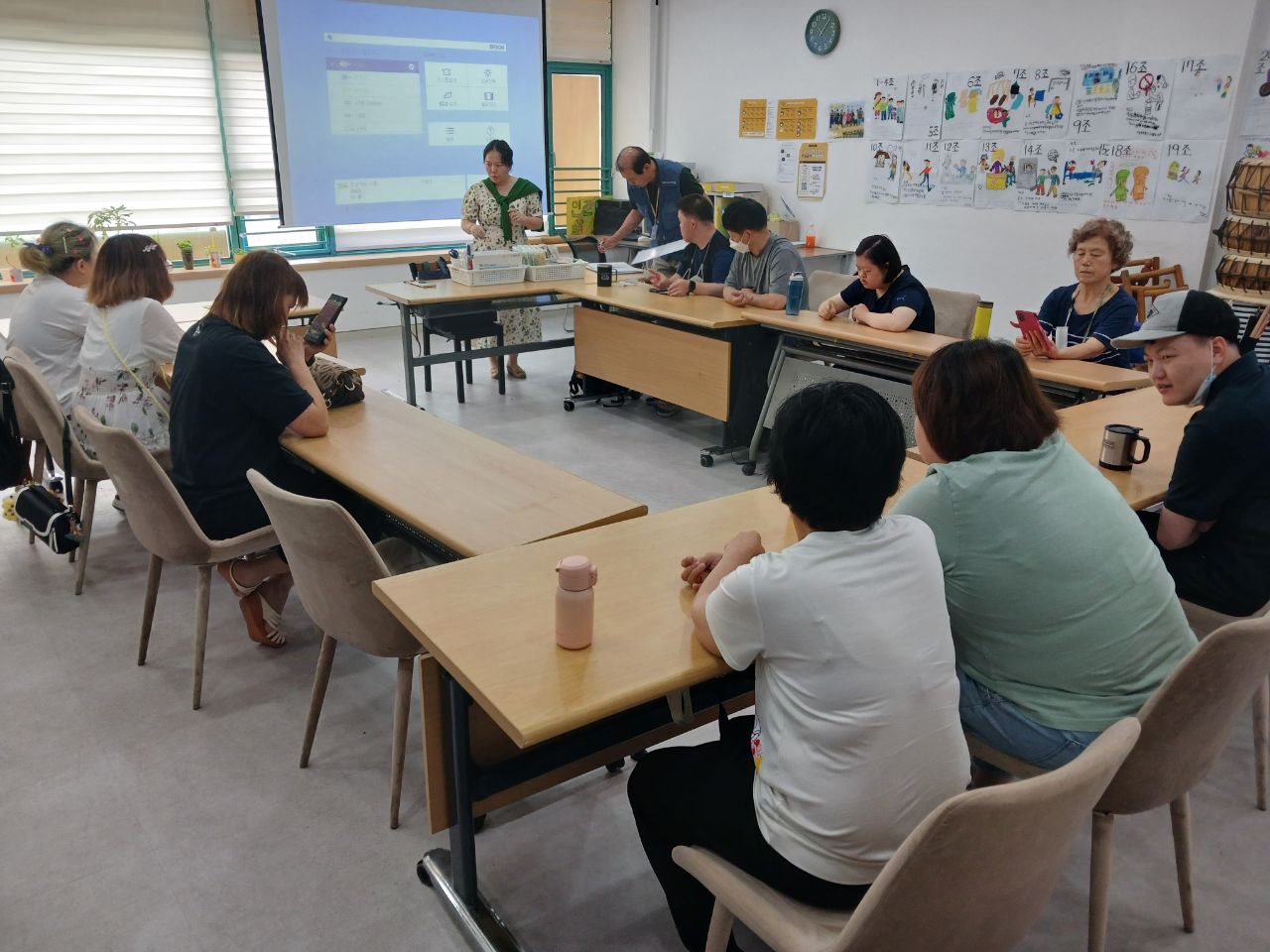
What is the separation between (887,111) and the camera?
6215mm

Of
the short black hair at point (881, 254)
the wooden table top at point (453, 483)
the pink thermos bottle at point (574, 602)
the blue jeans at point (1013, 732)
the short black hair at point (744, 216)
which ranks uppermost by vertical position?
the short black hair at point (744, 216)

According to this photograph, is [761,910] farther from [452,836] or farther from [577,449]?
[577,449]

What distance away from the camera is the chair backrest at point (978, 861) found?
1.00 meters

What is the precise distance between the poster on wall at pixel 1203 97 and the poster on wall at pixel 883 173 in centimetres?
175

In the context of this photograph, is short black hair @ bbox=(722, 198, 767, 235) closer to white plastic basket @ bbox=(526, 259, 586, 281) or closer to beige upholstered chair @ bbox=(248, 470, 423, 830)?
white plastic basket @ bbox=(526, 259, 586, 281)

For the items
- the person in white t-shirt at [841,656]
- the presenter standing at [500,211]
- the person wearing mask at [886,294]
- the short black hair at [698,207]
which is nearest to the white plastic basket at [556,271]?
the presenter standing at [500,211]

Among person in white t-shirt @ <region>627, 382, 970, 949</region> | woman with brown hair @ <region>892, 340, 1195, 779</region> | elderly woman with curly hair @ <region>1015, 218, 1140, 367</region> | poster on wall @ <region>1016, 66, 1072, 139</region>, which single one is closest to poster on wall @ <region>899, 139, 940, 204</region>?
poster on wall @ <region>1016, 66, 1072, 139</region>

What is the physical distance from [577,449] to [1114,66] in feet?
11.7

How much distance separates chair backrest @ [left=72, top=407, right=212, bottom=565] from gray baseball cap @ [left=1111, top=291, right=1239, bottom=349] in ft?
7.85

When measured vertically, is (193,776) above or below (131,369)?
below

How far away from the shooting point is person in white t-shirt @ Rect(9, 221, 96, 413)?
11.2 feet

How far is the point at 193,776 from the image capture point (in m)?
2.26

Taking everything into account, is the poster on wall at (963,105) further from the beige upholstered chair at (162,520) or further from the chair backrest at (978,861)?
the chair backrest at (978,861)

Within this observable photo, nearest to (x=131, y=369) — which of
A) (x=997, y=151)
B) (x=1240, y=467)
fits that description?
(x=1240, y=467)
